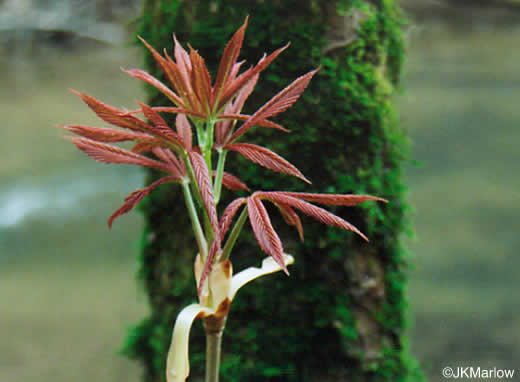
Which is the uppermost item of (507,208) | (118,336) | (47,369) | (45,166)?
(45,166)

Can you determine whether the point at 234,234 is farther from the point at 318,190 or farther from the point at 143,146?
the point at 318,190

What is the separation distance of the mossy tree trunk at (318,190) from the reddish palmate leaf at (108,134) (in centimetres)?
30

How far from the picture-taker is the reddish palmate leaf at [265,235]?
0.29 metres

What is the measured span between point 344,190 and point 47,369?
1446 mm

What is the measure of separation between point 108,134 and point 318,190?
0.36 metres

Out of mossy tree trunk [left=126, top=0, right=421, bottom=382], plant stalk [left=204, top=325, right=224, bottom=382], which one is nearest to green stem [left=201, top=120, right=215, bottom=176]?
plant stalk [left=204, top=325, right=224, bottom=382]

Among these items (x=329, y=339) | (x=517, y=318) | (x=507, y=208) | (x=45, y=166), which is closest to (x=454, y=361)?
(x=517, y=318)

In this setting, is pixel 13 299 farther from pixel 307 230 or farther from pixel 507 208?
pixel 507 208

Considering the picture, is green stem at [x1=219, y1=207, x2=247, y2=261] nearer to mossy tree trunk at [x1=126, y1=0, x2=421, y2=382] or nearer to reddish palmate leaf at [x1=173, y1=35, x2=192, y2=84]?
reddish palmate leaf at [x1=173, y1=35, x2=192, y2=84]

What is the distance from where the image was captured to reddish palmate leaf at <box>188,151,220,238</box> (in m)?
0.29

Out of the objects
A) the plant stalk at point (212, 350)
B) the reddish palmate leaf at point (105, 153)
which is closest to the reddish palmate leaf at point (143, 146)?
the reddish palmate leaf at point (105, 153)

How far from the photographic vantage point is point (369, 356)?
26.6 inches

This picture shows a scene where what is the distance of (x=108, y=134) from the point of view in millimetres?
326

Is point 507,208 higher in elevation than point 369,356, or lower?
higher
